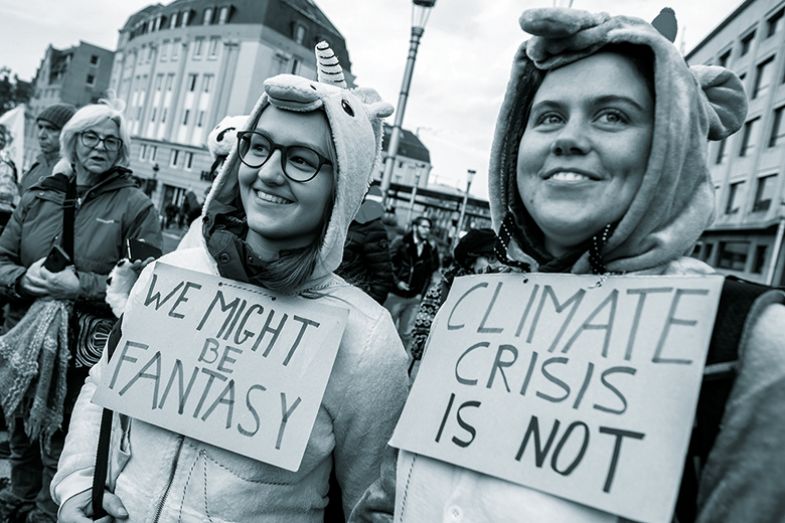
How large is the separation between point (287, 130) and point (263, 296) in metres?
0.50

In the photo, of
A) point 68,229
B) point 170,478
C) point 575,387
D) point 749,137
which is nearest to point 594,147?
point 575,387

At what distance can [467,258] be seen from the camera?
14.6ft

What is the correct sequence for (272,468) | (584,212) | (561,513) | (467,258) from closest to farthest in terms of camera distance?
(561,513), (584,212), (272,468), (467,258)

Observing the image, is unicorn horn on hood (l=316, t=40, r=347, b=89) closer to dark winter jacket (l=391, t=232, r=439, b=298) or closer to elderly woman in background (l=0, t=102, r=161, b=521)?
elderly woman in background (l=0, t=102, r=161, b=521)

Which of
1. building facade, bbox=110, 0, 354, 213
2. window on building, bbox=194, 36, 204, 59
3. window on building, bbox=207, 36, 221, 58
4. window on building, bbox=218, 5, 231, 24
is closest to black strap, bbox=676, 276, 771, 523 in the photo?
building facade, bbox=110, 0, 354, 213

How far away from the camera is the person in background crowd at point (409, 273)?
7.49 m

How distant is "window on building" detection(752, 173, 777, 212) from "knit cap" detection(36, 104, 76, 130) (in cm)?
2733

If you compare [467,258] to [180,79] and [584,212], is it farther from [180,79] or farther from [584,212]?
[180,79]

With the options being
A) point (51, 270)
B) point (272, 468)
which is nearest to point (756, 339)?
point (272, 468)

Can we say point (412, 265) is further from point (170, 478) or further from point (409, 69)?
point (170, 478)

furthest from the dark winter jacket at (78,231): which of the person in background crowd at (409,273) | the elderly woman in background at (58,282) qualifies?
the person in background crowd at (409,273)

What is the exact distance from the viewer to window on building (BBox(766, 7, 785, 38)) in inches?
998

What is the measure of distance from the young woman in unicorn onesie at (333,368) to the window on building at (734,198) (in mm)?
30338

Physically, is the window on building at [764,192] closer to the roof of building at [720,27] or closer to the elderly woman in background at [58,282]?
the roof of building at [720,27]
